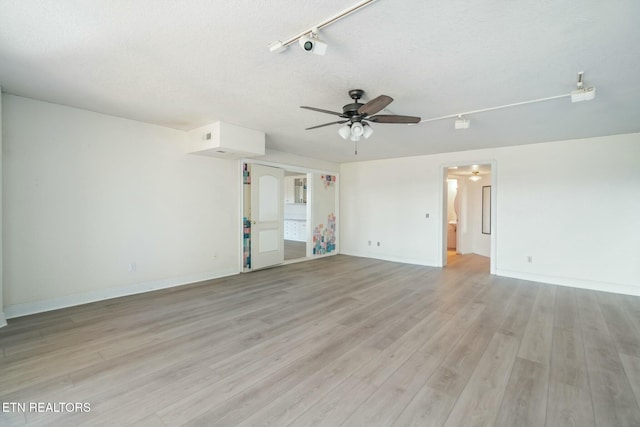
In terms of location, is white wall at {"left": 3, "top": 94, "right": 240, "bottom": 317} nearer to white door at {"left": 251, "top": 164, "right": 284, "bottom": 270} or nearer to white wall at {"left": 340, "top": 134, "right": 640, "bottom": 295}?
white door at {"left": 251, "top": 164, "right": 284, "bottom": 270}

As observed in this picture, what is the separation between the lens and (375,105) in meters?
2.58

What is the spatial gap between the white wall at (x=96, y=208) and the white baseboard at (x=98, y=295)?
1 centimetres

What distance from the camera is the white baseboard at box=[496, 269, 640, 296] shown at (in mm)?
4461

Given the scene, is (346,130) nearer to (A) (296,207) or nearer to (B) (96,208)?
(B) (96,208)

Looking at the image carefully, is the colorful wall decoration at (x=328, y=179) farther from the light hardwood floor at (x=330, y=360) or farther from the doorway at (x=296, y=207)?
the light hardwood floor at (x=330, y=360)

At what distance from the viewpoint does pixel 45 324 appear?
309 centimetres

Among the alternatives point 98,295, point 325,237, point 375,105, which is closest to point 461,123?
point 375,105

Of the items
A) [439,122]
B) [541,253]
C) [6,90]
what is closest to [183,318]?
[6,90]

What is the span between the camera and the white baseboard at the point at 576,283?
4.46 meters

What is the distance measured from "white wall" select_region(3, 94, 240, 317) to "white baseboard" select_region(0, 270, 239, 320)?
0.01 metres

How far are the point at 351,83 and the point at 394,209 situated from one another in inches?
183

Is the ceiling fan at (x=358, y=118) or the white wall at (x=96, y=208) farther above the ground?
the ceiling fan at (x=358, y=118)

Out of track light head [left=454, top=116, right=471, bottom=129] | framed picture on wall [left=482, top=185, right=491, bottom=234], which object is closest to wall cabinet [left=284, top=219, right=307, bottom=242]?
framed picture on wall [left=482, top=185, right=491, bottom=234]

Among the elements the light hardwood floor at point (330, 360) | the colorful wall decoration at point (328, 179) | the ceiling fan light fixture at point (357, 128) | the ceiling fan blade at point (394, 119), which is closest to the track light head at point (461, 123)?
the ceiling fan blade at point (394, 119)
